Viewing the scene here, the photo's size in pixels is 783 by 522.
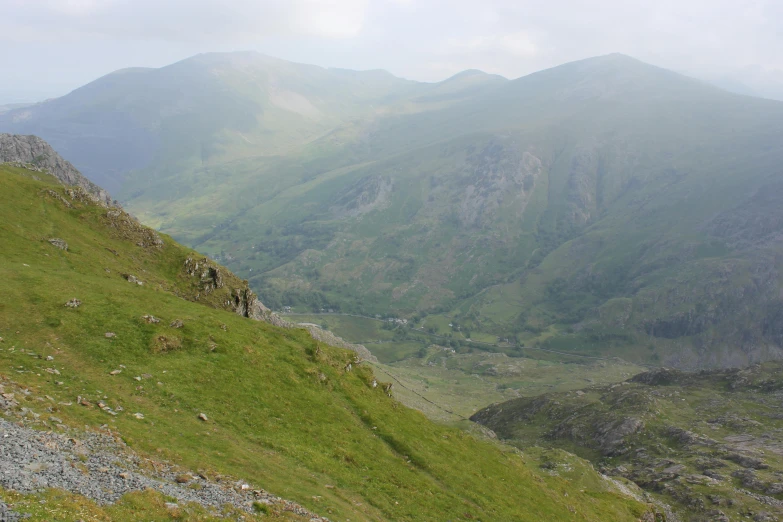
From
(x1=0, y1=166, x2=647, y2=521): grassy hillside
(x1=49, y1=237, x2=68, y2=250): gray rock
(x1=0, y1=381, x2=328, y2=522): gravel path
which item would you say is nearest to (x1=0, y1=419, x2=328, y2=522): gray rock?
(x1=0, y1=381, x2=328, y2=522): gravel path

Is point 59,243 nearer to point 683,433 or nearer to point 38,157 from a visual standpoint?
point 38,157

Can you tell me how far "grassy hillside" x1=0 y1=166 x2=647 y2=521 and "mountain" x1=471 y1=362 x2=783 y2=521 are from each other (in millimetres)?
25993

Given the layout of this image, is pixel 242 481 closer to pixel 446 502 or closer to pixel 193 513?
pixel 193 513

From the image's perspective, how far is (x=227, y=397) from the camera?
4081cm

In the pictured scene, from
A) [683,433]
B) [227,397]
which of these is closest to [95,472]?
[227,397]

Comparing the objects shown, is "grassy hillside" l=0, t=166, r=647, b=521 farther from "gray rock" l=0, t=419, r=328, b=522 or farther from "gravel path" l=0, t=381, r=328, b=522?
"gray rock" l=0, t=419, r=328, b=522

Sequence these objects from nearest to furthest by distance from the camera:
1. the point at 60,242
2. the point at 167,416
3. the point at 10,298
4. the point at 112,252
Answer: the point at 167,416 < the point at 10,298 < the point at 60,242 < the point at 112,252

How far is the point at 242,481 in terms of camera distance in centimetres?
3002

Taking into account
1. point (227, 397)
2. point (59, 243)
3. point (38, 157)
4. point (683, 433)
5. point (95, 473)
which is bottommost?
point (683, 433)

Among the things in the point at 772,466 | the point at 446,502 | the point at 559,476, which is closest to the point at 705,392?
the point at 772,466

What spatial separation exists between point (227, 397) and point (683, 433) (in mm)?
110917

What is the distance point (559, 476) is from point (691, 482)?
29103mm

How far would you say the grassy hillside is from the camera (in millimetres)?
33125

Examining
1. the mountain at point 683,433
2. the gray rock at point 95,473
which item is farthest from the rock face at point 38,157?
the mountain at point 683,433
